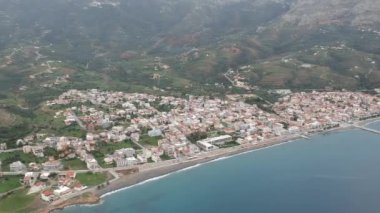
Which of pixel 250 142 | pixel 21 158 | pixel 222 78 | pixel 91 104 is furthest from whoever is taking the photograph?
pixel 222 78

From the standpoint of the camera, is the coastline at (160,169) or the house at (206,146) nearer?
the coastline at (160,169)

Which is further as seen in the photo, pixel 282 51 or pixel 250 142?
pixel 282 51

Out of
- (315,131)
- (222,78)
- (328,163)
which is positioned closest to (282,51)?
(222,78)


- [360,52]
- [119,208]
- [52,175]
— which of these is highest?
[360,52]

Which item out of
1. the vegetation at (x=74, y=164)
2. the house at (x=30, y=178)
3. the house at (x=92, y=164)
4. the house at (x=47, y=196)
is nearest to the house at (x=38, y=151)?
the vegetation at (x=74, y=164)

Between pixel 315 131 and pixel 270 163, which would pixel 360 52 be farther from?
pixel 270 163

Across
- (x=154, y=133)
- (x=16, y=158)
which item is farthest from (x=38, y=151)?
(x=154, y=133)

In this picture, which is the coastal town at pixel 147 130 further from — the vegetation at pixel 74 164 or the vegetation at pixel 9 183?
the vegetation at pixel 9 183
